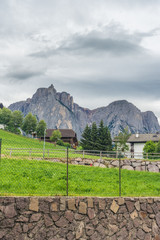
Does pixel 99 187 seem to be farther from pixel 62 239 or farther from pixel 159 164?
pixel 159 164

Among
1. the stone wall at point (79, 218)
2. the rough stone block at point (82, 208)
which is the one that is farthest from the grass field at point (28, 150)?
the rough stone block at point (82, 208)

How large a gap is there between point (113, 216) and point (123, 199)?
81cm

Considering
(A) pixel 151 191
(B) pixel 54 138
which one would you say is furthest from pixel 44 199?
(B) pixel 54 138

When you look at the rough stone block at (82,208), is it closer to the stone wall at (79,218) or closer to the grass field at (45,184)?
the stone wall at (79,218)

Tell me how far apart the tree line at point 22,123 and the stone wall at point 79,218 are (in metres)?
78.1

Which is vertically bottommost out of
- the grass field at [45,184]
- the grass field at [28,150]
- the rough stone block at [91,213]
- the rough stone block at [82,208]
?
the rough stone block at [91,213]

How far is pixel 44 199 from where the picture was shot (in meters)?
8.87

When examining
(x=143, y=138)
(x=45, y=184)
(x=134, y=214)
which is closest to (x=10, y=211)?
(x=45, y=184)

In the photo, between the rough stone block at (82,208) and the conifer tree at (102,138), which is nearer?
Answer: the rough stone block at (82,208)

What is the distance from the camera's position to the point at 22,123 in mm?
90938

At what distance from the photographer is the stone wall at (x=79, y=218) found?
27.3 ft

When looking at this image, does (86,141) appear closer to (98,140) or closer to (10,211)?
(98,140)

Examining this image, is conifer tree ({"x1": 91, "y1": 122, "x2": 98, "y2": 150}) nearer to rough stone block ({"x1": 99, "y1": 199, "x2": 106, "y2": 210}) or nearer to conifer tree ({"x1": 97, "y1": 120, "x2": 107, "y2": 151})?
conifer tree ({"x1": 97, "y1": 120, "x2": 107, "y2": 151})

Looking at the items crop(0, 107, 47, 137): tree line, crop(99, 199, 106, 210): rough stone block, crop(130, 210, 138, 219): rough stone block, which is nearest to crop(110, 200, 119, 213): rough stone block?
crop(99, 199, 106, 210): rough stone block
